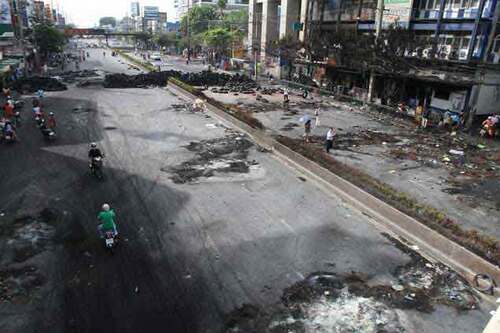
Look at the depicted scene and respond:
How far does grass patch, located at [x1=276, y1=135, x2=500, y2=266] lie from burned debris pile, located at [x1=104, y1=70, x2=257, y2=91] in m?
28.9

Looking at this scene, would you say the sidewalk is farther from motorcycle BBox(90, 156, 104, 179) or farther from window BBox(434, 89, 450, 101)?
motorcycle BBox(90, 156, 104, 179)

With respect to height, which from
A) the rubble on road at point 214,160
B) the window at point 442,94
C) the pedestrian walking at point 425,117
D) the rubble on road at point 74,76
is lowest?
the rubble on road at point 74,76

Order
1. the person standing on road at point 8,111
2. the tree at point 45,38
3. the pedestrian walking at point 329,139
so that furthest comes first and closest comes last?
the tree at point 45,38
the person standing on road at point 8,111
the pedestrian walking at point 329,139

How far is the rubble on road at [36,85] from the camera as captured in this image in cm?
3693

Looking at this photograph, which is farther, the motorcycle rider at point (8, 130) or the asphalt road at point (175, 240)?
the motorcycle rider at point (8, 130)

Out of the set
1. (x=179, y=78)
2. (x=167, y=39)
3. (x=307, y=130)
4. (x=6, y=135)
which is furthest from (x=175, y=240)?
(x=167, y=39)

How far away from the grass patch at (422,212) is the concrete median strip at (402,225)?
0.31 metres

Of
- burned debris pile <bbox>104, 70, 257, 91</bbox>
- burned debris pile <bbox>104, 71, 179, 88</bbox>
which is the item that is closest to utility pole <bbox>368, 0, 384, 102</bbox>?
burned debris pile <bbox>104, 70, 257, 91</bbox>

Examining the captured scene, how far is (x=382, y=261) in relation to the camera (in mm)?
11008

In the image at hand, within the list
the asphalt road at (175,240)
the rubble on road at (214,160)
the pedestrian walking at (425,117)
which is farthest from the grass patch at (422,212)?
the pedestrian walking at (425,117)

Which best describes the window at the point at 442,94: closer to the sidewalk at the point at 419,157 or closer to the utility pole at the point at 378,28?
the sidewalk at the point at 419,157

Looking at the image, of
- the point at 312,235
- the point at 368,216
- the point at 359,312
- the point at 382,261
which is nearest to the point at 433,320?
the point at 359,312

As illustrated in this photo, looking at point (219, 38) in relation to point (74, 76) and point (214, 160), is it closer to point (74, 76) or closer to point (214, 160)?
point (74, 76)

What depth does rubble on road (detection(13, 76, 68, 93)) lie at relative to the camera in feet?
121
